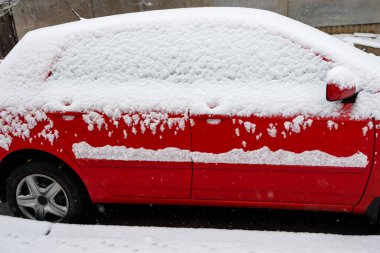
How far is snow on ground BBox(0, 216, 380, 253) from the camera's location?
9.14 ft

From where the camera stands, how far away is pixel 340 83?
272 centimetres

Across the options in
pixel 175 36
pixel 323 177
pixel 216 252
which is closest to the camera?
pixel 216 252

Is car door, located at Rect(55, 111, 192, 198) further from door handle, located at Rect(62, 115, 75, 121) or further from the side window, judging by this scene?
the side window

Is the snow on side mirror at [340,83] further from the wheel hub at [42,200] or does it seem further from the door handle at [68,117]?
the wheel hub at [42,200]

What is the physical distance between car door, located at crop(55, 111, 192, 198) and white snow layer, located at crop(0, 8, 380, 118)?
8cm

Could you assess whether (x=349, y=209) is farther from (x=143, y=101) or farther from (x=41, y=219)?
(x=41, y=219)

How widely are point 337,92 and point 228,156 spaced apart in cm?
82

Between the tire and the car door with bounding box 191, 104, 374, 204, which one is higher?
the car door with bounding box 191, 104, 374, 204

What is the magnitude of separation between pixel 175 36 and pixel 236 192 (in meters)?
1.21

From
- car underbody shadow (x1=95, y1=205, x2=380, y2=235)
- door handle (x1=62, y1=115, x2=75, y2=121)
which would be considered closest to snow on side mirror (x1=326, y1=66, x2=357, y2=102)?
car underbody shadow (x1=95, y1=205, x2=380, y2=235)

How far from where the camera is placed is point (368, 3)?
9.55 metres

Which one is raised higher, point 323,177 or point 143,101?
point 143,101

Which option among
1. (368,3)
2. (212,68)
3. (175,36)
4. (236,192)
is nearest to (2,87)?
(175,36)

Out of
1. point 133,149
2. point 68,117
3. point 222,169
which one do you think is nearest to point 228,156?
point 222,169
